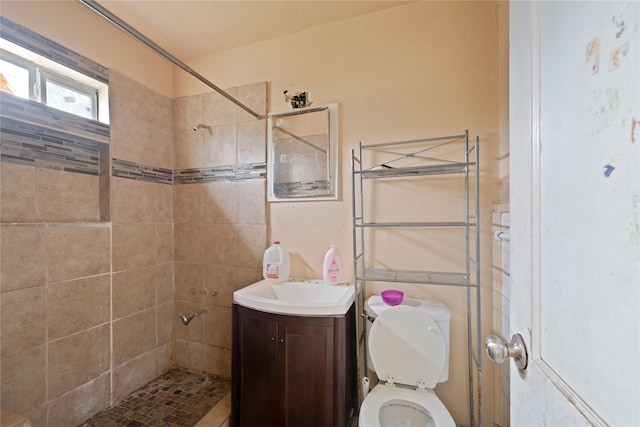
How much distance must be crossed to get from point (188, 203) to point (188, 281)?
61 cm

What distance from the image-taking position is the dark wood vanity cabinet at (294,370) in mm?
1139

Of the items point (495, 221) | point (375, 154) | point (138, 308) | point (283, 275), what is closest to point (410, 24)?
point (375, 154)

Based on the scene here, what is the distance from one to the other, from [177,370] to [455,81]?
275 cm

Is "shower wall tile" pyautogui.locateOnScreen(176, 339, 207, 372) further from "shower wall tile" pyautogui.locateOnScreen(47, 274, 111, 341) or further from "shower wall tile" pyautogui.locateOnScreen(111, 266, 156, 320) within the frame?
"shower wall tile" pyautogui.locateOnScreen(47, 274, 111, 341)

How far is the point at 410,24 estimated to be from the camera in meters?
1.45

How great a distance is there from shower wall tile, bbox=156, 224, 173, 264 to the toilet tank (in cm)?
157

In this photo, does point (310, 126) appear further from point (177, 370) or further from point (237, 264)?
point (177, 370)

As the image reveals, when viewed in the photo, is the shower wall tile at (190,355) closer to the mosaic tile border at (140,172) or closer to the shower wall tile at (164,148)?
the mosaic tile border at (140,172)

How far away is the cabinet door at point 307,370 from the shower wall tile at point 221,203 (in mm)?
959

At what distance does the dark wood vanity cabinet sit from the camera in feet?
3.74

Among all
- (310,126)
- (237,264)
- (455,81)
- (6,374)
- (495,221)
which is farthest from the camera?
(237,264)

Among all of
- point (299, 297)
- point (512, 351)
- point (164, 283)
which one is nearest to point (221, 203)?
point (164, 283)

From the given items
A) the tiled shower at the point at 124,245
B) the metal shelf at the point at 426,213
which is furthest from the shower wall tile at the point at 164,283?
the metal shelf at the point at 426,213

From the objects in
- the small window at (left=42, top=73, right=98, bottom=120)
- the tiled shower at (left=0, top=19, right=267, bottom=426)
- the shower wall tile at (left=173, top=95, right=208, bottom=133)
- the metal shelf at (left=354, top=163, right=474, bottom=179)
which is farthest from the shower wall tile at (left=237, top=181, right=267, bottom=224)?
the small window at (left=42, top=73, right=98, bottom=120)
